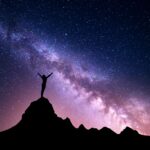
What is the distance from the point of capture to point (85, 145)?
95.3 ft

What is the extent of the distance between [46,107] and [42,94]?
2201mm

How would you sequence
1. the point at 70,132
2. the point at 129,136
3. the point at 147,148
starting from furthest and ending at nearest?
the point at 70,132 → the point at 129,136 → the point at 147,148

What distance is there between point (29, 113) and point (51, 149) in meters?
7.68

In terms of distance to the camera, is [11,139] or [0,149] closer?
[0,149]

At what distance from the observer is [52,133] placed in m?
31.1

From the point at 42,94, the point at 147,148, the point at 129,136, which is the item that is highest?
the point at 42,94

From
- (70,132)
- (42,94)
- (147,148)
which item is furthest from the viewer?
(42,94)

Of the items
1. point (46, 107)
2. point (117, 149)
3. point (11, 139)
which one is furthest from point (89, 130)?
point (11, 139)

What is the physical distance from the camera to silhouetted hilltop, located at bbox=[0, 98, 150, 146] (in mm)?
29406

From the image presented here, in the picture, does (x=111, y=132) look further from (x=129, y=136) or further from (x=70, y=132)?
(x=70, y=132)

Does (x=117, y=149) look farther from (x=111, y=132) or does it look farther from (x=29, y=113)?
(x=29, y=113)

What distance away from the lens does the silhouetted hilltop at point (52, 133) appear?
29.4 metres

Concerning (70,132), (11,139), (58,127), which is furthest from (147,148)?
(11,139)

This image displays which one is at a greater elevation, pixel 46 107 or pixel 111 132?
pixel 46 107
